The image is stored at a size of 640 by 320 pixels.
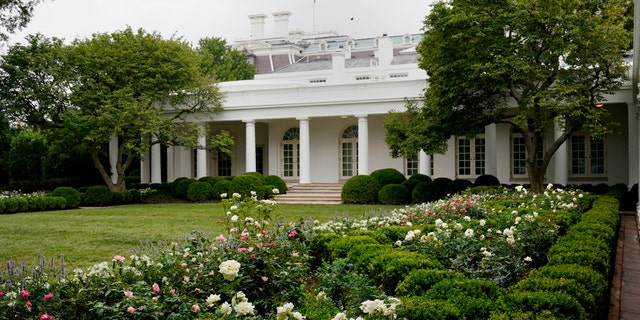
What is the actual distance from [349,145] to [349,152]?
0.35 m

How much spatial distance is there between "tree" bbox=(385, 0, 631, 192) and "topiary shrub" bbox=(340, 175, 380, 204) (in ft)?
10.4

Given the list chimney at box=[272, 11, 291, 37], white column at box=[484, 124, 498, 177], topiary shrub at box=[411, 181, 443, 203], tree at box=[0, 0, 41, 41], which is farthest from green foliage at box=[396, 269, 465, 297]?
chimney at box=[272, 11, 291, 37]

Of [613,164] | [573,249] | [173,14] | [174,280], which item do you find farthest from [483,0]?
[173,14]

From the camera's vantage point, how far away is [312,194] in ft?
81.3

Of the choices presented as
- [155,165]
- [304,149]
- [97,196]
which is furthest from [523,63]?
[155,165]

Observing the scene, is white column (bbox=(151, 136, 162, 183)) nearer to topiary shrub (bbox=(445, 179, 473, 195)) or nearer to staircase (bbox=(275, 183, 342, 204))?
staircase (bbox=(275, 183, 342, 204))

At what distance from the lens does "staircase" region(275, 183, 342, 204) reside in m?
23.7

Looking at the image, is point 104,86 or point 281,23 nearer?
point 104,86

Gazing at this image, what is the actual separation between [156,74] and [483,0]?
13870 millimetres

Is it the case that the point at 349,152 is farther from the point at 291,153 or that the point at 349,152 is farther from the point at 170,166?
the point at 170,166

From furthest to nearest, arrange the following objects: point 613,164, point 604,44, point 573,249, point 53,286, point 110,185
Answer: point 110,185 → point 613,164 → point 604,44 → point 573,249 → point 53,286

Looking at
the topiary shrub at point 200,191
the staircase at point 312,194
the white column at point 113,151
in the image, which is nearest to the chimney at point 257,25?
the white column at point 113,151

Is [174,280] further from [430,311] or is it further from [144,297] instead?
[430,311]

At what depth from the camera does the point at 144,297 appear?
424 cm
